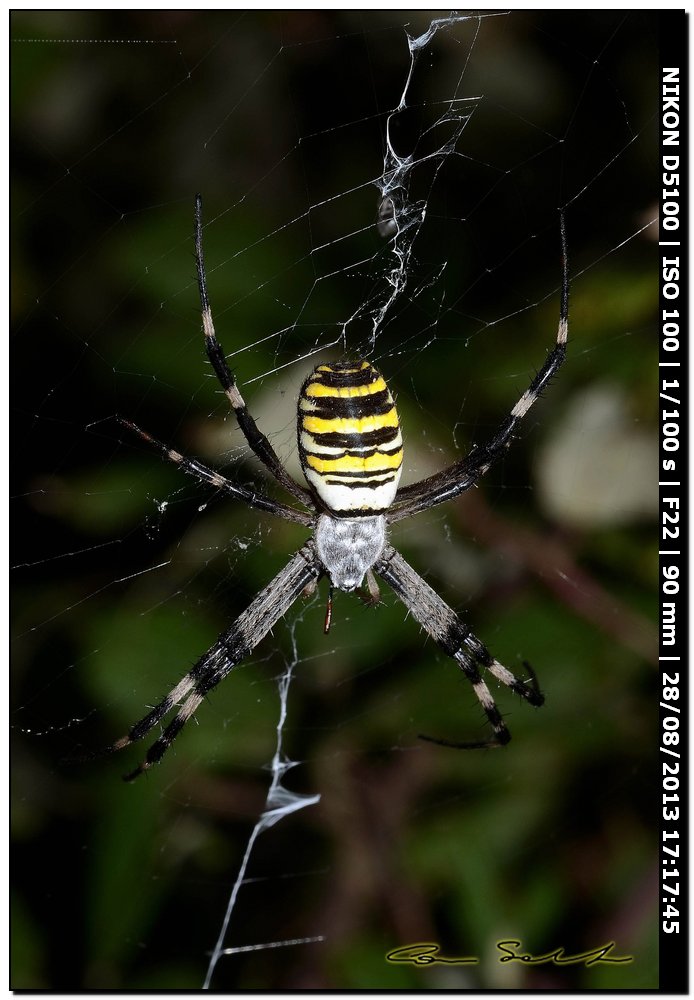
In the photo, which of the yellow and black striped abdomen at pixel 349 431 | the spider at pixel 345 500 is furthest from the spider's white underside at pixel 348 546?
the yellow and black striped abdomen at pixel 349 431

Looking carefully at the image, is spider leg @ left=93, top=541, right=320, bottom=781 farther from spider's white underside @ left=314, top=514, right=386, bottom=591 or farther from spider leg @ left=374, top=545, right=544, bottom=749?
spider leg @ left=374, top=545, right=544, bottom=749

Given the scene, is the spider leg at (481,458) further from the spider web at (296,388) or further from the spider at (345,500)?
the spider web at (296,388)

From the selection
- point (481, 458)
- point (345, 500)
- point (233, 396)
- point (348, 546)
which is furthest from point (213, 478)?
point (481, 458)

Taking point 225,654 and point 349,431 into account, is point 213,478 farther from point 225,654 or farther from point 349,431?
point 225,654

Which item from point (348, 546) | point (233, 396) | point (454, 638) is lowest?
point (454, 638)

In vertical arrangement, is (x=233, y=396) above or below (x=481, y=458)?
above

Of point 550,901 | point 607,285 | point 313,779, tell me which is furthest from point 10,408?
point 550,901

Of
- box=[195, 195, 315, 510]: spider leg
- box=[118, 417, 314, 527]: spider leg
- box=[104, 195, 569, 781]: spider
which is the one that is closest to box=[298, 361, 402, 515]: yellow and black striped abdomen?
box=[104, 195, 569, 781]: spider
